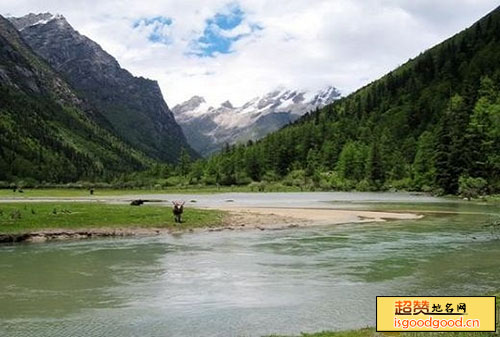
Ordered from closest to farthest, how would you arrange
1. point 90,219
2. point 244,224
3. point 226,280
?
1. point 226,280
2. point 90,219
3. point 244,224

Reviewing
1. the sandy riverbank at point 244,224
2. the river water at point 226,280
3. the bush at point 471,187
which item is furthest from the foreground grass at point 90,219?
the bush at point 471,187

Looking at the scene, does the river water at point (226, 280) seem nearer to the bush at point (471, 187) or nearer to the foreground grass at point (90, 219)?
the foreground grass at point (90, 219)

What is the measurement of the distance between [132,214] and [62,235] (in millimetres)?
12715

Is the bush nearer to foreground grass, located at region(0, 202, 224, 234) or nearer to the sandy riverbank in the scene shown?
the sandy riverbank

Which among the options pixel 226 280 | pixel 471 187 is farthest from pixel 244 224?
pixel 471 187

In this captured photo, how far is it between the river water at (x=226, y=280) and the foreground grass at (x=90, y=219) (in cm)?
612

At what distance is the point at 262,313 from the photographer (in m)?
Result: 25.1

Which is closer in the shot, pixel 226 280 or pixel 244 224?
pixel 226 280

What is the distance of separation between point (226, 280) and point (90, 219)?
3194cm

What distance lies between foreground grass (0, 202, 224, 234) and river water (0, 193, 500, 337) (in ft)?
20.1

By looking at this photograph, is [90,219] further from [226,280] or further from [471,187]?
[471,187]

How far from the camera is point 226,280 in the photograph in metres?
32.7

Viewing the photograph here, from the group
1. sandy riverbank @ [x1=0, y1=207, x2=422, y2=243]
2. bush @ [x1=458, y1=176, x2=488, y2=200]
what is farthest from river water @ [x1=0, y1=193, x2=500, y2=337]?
bush @ [x1=458, y1=176, x2=488, y2=200]

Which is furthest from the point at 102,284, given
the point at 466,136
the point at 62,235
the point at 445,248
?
the point at 466,136
